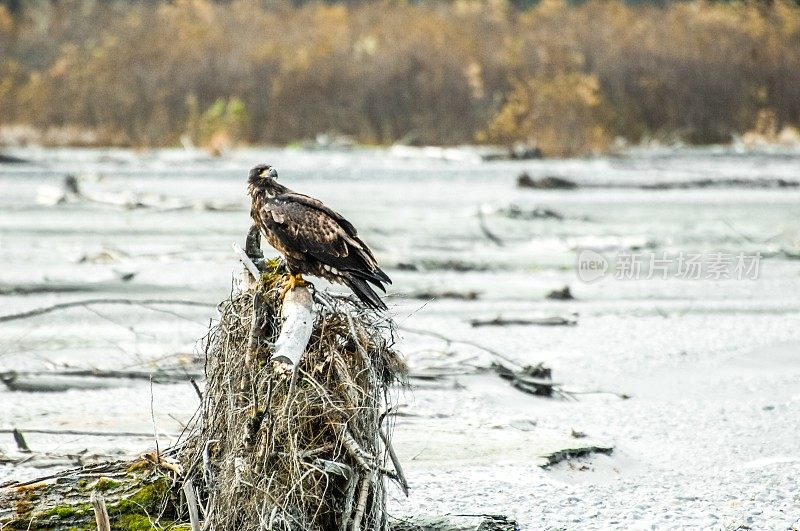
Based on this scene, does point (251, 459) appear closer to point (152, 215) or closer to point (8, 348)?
point (8, 348)

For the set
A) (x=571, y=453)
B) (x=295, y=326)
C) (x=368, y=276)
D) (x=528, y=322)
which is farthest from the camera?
(x=528, y=322)

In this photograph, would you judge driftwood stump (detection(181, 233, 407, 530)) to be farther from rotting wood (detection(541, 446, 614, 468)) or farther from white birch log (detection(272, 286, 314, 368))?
rotting wood (detection(541, 446, 614, 468))

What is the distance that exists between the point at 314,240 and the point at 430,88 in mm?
19774

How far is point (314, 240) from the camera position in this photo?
5.01 metres

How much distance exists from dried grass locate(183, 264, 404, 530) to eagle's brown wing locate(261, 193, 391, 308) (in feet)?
0.99

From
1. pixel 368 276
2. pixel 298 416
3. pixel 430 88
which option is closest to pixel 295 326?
pixel 298 416

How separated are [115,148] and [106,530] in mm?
20522

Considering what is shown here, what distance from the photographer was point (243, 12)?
98.6 ft

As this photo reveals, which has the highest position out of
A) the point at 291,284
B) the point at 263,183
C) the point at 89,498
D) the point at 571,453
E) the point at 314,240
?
the point at 263,183

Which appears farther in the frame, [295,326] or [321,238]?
[321,238]

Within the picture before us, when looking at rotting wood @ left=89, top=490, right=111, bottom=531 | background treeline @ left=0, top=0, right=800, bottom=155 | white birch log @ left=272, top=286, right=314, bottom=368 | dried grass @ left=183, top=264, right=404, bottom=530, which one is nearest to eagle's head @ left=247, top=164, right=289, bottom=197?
dried grass @ left=183, top=264, right=404, bottom=530

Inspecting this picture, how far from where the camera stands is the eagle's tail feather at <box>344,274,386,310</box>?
4629mm

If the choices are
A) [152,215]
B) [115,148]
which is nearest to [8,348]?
[152,215]

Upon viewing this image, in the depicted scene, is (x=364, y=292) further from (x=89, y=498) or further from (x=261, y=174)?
(x=89, y=498)
